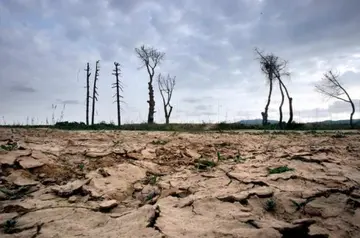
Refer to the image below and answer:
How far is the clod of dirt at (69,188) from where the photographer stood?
4.42 meters

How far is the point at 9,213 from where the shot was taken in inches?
151

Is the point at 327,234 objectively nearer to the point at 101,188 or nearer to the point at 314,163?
the point at 314,163

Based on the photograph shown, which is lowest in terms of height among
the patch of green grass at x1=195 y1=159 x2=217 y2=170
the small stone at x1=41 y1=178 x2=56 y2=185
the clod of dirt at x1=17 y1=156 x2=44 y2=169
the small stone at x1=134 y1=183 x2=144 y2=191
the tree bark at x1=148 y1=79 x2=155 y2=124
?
the small stone at x1=134 y1=183 x2=144 y2=191

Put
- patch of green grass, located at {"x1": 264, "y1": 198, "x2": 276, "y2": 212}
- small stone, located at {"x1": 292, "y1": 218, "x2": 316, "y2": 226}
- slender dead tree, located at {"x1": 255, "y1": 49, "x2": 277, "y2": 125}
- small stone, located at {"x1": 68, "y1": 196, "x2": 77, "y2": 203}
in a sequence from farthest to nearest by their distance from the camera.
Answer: slender dead tree, located at {"x1": 255, "y1": 49, "x2": 277, "y2": 125}
small stone, located at {"x1": 68, "y1": 196, "x2": 77, "y2": 203}
patch of green grass, located at {"x1": 264, "y1": 198, "x2": 276, "y2": 212}
small stone, located at {"x1": 292, "y1": 218, "x2": 316, "y2": 226}

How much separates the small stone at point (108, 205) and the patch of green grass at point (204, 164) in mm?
1832

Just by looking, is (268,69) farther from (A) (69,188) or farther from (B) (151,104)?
(A) (69,188)

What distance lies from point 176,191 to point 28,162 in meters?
2.83

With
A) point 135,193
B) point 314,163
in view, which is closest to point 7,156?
point 135,193

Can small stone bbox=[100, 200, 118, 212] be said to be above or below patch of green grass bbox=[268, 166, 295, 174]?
below

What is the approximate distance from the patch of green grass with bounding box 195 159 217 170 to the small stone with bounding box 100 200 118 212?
1832mm

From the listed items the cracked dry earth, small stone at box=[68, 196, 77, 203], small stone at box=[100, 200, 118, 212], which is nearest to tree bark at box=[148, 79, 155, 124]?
the cracked dry earth

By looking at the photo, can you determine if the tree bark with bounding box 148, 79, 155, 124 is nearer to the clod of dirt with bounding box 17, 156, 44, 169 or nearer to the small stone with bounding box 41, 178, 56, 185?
the clod of dirt with bounding box 17, 156, 44, 169

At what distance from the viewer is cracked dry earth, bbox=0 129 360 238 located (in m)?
3.37

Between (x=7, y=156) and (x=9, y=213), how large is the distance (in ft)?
6.63
